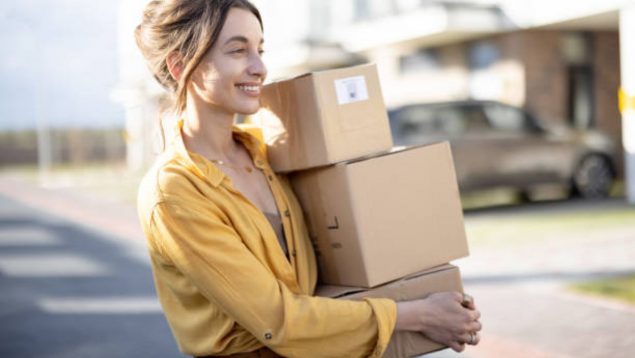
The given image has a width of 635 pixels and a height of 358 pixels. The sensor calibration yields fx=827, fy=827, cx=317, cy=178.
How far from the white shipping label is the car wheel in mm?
11042

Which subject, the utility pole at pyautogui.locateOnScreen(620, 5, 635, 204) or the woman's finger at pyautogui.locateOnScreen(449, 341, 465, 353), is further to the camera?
the utility pole at pyautogui.locateOnScreen(620, 5, 635, 204)

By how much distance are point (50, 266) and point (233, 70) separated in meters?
7.71

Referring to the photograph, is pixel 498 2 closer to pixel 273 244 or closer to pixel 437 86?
pixel 437 86

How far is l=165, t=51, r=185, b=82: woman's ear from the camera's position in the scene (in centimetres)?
199

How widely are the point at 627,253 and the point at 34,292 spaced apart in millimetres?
5508

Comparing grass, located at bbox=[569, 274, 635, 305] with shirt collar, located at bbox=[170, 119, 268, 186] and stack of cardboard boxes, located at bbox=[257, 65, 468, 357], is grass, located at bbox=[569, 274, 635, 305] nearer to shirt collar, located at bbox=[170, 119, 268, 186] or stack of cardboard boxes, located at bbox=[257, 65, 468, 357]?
stack of cardboard boxes, located at bbox=[257, 65, 468, 357]

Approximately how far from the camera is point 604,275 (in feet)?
22.4

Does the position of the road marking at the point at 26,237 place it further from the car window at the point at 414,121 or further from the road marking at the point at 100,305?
the car window at the point at 414,121

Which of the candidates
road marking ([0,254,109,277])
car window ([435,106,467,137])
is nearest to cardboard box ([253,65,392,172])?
road marking ([0,254,109,277])

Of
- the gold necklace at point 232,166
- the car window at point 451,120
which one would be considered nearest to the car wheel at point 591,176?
the car window at point 451,120

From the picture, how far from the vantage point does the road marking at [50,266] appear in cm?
854

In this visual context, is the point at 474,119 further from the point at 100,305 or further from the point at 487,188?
the point at 100,305

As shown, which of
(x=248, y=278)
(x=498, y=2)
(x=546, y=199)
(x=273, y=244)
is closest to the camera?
(x=248, y=278)

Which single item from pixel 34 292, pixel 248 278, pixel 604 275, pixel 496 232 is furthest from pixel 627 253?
pixel 248 278
